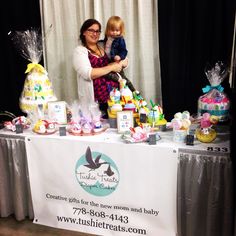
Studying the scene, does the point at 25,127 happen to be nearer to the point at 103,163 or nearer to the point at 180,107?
the point at 103,163

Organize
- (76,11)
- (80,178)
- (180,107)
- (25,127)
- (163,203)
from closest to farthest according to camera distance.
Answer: (163,203)
(80,178)
(25,127)
(180,107)
(76,11)

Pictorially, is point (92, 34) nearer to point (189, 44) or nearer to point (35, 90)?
point (35, 90)

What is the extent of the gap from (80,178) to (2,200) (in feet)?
2.23

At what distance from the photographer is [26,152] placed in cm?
193

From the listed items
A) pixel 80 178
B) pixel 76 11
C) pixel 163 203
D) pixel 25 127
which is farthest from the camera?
pixel 76 11

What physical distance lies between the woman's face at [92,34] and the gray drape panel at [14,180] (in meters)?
0.86

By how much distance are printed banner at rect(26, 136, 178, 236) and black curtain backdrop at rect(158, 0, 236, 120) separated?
0.90 metres

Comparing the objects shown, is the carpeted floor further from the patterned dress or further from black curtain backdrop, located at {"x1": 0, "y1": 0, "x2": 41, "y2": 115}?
black curtain backdrop, located at {"x1": 0, "y1": 0, "x2": 41, "y2": 115}

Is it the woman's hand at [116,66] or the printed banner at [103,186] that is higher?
the woman's hand at [116,66]

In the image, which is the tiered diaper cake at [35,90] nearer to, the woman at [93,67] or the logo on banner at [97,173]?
the woman at [93,67]

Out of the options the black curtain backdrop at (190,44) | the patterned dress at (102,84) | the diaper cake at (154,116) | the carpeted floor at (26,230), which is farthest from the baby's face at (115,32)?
the carpeted floor at (26,230)

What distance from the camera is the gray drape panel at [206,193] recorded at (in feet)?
5.19

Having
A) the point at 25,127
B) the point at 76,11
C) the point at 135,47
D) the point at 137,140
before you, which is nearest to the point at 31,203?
the point at 25,127

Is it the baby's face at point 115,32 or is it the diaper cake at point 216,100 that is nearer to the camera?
the diaper cake at point 216,100
